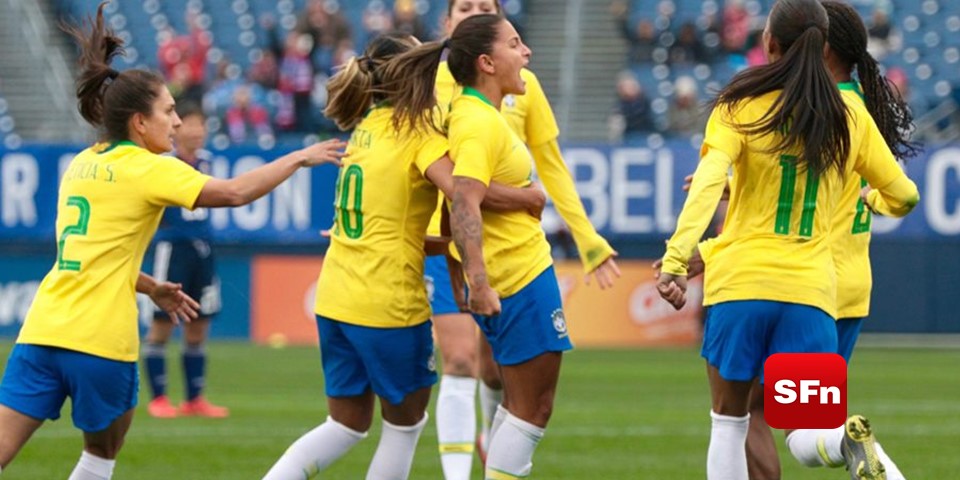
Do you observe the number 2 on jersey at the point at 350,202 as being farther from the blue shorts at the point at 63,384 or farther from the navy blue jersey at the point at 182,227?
the navy blue jersey at the point at 182,227

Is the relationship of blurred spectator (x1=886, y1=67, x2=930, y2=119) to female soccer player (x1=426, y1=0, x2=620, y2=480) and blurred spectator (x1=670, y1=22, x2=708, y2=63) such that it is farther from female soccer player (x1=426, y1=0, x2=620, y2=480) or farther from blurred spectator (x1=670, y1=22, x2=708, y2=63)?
female soccer player (x1=426, y1=0, x2=620, y2=480)

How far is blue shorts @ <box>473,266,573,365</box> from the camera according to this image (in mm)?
7039

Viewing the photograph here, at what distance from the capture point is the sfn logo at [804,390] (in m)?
6.41

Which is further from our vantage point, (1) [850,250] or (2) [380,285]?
(1) [850,250]

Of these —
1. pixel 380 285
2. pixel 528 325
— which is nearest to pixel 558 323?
pixel 528 325

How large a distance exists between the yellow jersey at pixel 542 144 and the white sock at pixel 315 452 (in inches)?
58.9

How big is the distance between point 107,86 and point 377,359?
1.51 meters

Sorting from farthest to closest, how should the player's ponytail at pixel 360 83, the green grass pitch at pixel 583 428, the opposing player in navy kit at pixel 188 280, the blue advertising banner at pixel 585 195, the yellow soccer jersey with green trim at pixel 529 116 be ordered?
the blue advertising banner at pixel 585 195
the opposing player in navy kit at pixel 188 280
the green grass pitch at pixel 583 428
the yellow soccer jersey with green trim at pixel 529 116
the player's ponytail at pixel 360 83

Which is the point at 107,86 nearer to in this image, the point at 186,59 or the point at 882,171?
the point at 882,171

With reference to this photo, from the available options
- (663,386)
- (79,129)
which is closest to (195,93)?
(79,129)

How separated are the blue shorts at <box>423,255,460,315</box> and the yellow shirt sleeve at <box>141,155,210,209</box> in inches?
79.5

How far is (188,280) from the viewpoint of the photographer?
525 inches

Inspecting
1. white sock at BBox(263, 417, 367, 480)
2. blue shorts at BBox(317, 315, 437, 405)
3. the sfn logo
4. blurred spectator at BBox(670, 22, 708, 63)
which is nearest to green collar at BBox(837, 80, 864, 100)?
the sfn logo

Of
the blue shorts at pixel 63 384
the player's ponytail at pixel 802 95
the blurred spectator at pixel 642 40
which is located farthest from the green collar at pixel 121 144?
the blurred spectator at pixel 642 40
